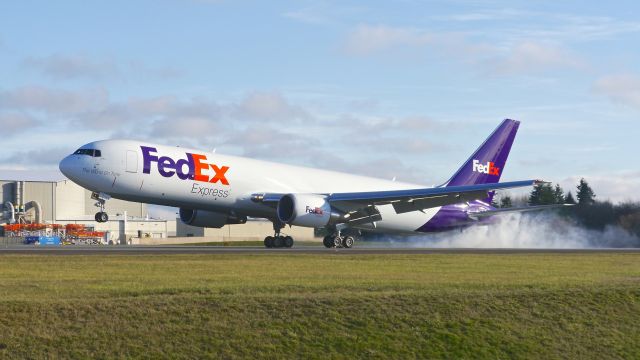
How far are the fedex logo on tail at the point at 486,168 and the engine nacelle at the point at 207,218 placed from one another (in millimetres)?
17439

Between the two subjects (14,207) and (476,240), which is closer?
(476,240)

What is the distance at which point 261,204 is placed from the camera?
49656 mm

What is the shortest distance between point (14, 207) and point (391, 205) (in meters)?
50.1

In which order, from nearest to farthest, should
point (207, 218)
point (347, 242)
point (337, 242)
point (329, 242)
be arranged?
point (337, 242), point (329, 242), point (347, 242), point (207, 218)

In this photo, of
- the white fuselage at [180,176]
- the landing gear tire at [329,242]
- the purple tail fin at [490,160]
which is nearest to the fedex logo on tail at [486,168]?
the purple tail fin at [490,160]

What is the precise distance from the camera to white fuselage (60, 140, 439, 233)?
45.4 meters

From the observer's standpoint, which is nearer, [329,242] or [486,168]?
[329,242]

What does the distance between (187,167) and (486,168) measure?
917 inches

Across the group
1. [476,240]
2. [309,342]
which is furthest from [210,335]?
[476,240]

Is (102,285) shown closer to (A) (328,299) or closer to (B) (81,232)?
(A) (328,299)

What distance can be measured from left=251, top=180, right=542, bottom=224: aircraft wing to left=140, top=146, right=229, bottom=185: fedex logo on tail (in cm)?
260

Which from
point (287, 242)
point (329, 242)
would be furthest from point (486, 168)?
point (287, 242)

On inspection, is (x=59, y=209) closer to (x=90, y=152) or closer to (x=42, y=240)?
(x=42, y=240)

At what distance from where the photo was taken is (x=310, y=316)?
21031 mm
